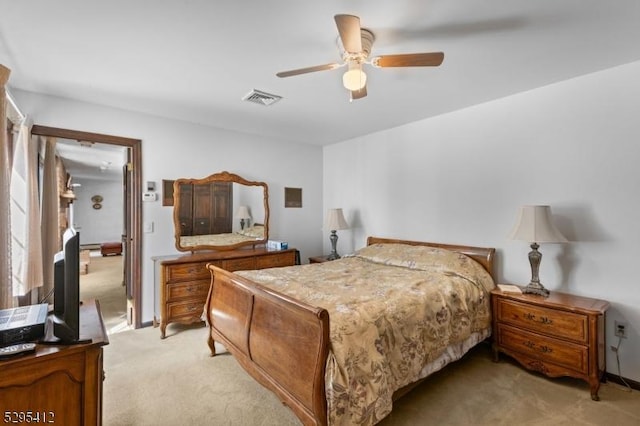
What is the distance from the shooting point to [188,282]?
133 inches

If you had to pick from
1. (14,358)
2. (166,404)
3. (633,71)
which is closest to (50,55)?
(14,358)

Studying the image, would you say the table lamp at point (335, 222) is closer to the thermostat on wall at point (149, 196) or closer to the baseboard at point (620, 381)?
the thermostat on wall at point (149, 196)

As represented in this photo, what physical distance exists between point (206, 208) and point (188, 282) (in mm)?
1037

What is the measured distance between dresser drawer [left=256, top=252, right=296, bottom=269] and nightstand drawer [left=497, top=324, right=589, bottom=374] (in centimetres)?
259

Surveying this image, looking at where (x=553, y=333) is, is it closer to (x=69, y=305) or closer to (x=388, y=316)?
(x=388, y=316)

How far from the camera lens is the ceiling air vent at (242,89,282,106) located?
2.94m

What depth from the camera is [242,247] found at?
4.27 metres

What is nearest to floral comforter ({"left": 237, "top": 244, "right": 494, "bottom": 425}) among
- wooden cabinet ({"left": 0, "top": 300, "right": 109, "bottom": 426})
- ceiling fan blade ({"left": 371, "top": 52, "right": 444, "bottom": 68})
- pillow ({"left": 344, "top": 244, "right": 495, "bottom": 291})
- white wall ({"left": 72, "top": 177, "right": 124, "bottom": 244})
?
pillow ({"left": 344, "top": 244, "right": 495, "bottom": 291})

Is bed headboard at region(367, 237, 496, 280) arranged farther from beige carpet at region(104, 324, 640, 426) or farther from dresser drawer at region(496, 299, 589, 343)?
beige carpet at region(104, 324, 640, 426)

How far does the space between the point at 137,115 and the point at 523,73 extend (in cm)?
402

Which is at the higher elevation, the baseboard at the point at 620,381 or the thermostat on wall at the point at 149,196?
the thermostat on wall at the point at 149,196

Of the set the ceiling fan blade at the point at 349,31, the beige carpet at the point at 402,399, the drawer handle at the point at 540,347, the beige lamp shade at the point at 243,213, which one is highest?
the ceiling fan blade at the point at 349,31

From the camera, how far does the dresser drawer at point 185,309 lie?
3273mm

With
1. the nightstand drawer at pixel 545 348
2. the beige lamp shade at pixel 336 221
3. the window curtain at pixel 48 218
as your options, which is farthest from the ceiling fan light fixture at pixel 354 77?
the window curtain at pixel 48 218
